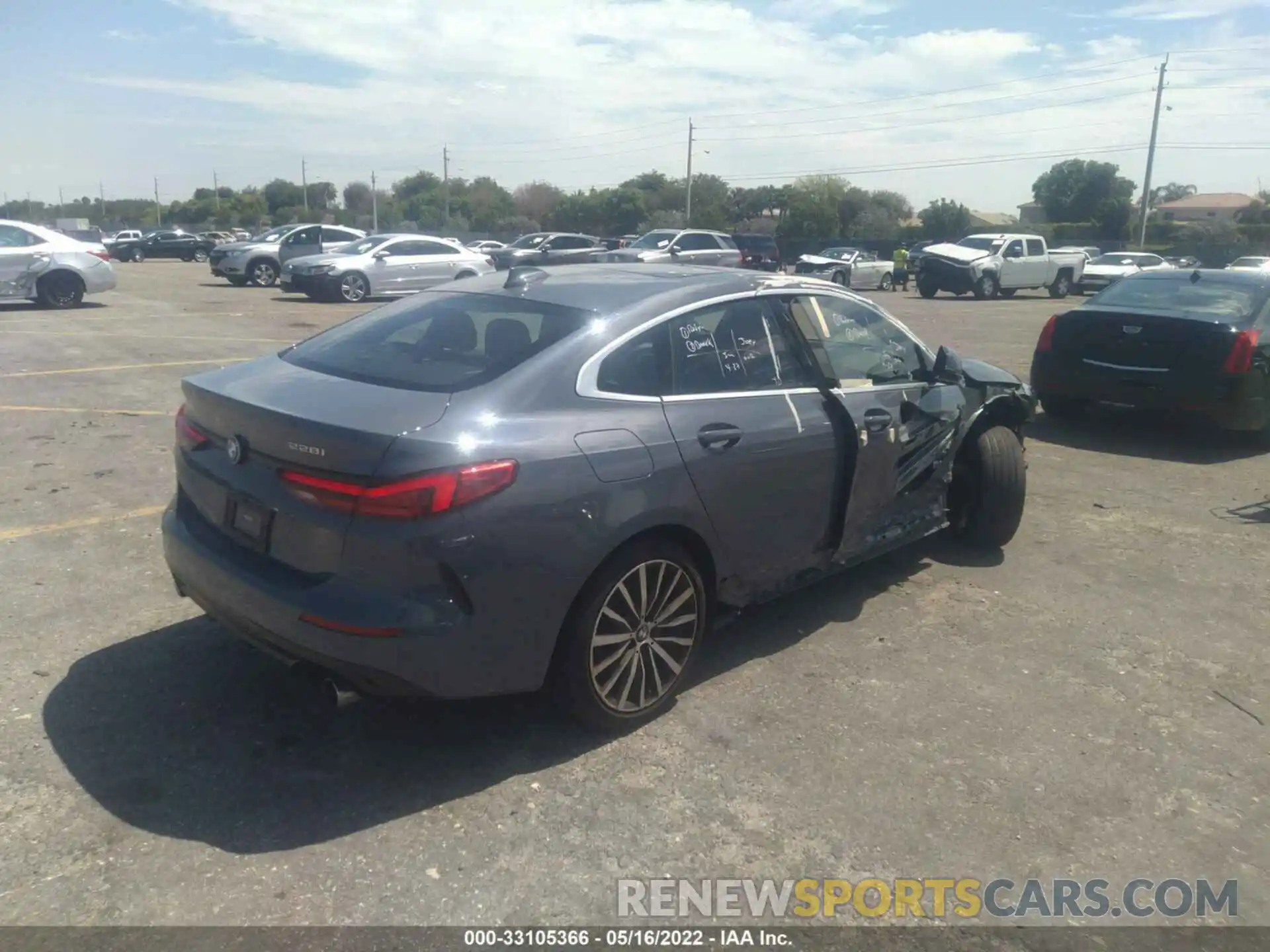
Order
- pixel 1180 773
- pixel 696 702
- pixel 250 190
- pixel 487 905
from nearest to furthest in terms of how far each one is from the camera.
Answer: pixel 487 905
pixel 1180 773
pixel 696 702
pixel 250 190

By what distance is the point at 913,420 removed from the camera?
5184mm

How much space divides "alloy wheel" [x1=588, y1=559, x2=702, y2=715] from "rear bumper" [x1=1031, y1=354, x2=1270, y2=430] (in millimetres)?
6257

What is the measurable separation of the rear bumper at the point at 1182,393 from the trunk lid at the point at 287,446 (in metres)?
7.18

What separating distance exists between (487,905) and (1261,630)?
4.06m

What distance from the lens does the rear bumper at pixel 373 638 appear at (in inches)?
127

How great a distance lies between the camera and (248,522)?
11.8ft

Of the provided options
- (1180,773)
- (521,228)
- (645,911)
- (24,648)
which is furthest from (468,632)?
(521,228)

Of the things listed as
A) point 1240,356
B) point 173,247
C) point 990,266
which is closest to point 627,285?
point 1240,356

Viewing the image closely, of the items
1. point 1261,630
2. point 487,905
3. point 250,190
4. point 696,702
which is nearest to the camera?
point 487,905

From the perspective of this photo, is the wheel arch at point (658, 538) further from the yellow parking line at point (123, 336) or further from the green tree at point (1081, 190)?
the green tree at point (1081, 190)

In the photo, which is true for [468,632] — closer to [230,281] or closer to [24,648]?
[24,648]

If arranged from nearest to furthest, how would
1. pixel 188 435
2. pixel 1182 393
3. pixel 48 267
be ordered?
pixel 188 435
pixel 1182 393
pixel 48 267

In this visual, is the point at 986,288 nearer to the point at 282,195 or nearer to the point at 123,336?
the point at 123,336

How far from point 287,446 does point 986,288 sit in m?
30.3
